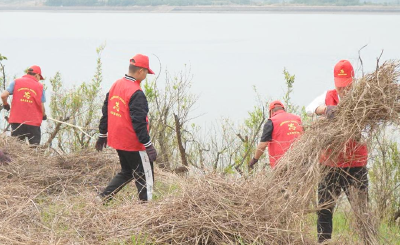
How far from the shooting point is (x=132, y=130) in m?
6.92

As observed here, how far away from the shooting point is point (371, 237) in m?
5.70

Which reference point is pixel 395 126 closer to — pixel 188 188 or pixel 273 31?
pixel 188 188

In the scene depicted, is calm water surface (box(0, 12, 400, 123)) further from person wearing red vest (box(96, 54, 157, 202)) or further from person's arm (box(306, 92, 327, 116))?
person's arm (box(306, 92, 327, 116))

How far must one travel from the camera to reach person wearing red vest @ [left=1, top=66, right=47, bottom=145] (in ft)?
32.2

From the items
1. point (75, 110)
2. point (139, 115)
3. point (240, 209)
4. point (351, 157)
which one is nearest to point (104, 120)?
point (139, 115)

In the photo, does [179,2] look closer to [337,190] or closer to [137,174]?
[137,174]

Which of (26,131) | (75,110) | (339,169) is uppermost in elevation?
(339,169)

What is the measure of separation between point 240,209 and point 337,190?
1.09 meters

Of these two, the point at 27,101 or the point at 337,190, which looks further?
the point at 27,101

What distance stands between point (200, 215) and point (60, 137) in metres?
8.87

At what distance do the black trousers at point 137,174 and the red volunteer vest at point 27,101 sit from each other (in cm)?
327

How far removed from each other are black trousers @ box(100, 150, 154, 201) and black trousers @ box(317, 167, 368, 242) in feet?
6.18

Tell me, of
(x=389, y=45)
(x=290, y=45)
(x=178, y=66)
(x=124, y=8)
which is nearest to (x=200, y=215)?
(x=178, y=66)

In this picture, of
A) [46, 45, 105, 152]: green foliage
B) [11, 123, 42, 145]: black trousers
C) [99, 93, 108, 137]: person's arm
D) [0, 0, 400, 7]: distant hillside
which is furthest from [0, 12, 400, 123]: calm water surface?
[99, 93, 108, 137]: person's arm
